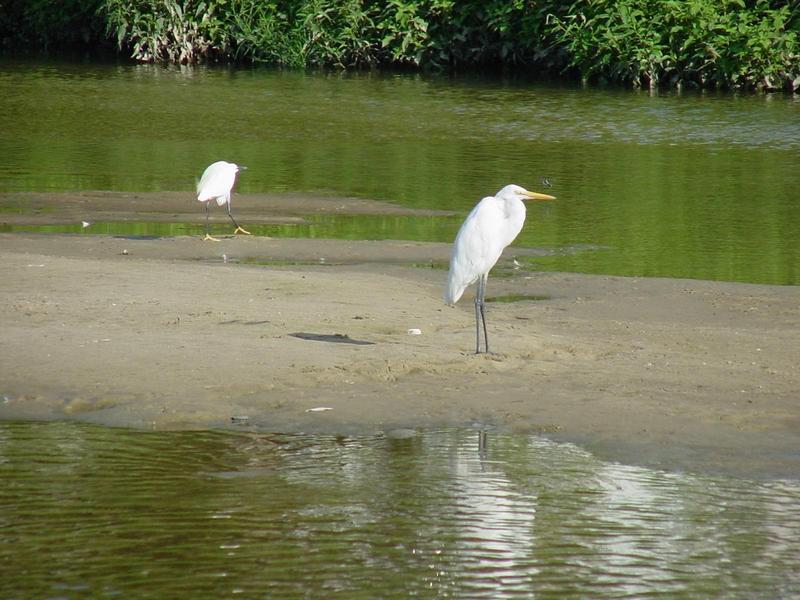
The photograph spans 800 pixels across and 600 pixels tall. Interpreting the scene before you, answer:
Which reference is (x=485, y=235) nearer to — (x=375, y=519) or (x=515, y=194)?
(x=515, y=194)

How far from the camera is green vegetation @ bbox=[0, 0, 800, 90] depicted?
29.6 m

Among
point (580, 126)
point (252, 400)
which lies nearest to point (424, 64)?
point (580, 126)

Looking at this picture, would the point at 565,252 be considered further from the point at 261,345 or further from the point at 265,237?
the point at 261,345

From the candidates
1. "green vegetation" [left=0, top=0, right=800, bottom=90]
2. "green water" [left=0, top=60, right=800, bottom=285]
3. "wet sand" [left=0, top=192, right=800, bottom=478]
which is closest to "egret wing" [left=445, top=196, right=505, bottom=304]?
"wet sand" [left=0, top=192, right=800, bottom=478]

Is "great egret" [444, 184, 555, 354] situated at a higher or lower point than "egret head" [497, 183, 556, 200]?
lower

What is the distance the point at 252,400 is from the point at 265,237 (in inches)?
263

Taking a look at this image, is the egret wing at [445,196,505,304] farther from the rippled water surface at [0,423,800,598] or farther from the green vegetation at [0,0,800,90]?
the green vegetation at [0,0,800,90]

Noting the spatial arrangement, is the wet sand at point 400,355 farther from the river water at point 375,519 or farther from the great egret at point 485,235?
the great egret at point 485,235

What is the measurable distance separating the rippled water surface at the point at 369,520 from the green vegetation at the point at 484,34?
24.9 m

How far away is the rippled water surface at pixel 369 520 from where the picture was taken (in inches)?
180

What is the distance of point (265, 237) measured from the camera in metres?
13.6

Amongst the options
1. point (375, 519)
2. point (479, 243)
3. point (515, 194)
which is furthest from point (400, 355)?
point (375, 519)

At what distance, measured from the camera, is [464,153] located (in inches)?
830

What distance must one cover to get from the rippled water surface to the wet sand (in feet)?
1.33
